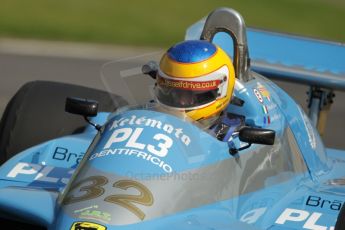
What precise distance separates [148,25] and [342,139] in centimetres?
475

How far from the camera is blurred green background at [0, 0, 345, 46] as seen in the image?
13.2m

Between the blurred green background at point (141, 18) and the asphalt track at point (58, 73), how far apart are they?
36.8 inches

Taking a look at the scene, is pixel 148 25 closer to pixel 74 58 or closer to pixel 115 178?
pixel 74 58

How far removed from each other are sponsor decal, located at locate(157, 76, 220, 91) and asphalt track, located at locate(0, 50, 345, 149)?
523cm

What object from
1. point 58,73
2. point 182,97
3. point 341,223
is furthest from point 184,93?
point 58,73

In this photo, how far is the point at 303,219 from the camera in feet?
17.6

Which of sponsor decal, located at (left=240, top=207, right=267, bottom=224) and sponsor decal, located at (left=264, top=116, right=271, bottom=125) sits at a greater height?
sponsor decal, located at (left=264, top=116, right=271, bottom=125)

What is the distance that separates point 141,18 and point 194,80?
8867 mm

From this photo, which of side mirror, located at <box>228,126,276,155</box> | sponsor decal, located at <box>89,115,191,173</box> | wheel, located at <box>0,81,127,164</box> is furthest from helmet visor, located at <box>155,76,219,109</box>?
wheel, located at <box>0,81,127,164</box>

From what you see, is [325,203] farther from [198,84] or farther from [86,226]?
[86,226]

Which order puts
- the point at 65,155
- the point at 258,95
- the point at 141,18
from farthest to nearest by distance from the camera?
the point at 141,18, the point at 65,155, the point at 258,95

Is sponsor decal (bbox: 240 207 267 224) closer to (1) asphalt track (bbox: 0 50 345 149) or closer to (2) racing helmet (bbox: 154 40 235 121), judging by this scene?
(2) racing helmet (bbox: 154 40 235 121)

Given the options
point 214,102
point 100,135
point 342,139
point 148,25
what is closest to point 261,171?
point 214,102

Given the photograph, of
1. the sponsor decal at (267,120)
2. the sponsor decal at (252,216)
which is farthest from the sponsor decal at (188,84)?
the sponsor decal at (252,216)
